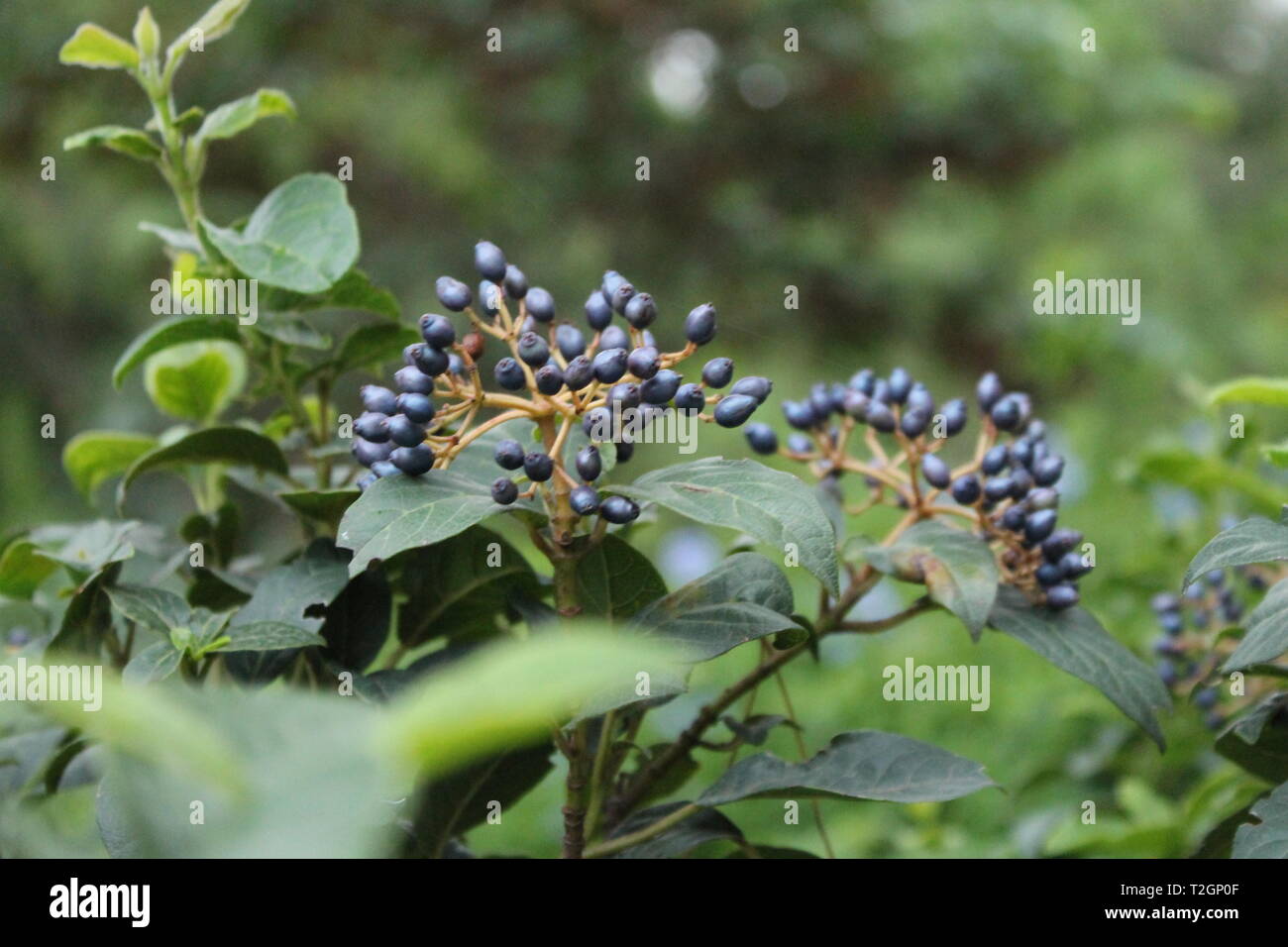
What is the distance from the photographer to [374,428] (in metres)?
0.70

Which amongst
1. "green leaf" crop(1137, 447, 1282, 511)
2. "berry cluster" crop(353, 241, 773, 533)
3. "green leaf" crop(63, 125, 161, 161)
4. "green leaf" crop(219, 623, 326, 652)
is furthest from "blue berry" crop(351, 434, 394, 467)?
"green leaf" crop(1137, 447, 1282, 511)

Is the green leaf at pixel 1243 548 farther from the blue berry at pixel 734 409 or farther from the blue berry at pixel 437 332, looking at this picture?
the blue berry at pixel 437 332

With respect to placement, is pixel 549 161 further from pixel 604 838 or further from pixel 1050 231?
pixel 604 838

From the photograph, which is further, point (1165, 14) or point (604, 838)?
point (1165, 14)

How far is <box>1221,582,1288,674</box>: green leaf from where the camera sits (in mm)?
658

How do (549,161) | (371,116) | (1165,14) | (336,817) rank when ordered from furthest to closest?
(1165,14), (549,161), (371,116), (336,817)

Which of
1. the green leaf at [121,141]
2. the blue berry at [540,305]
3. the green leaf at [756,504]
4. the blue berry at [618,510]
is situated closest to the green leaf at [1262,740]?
the green leaf at [756,504]

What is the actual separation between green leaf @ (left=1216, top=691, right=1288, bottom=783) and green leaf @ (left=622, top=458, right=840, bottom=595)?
0.27 m

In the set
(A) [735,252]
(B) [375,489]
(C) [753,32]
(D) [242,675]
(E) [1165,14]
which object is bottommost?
(D) [242,675]

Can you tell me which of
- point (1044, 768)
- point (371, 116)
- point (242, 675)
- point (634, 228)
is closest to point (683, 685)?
point (242, 675)

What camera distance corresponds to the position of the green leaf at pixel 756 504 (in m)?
0.66

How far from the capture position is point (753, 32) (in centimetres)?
424

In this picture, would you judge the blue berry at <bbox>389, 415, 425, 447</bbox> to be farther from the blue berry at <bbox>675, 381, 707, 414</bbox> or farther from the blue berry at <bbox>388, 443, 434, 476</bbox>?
the blue berry at <bbox>675, 381, 707, 414</bbox>

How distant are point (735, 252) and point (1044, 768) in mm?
3335
